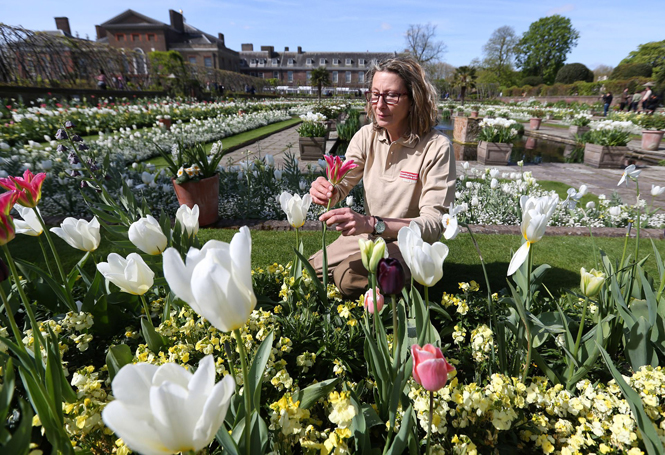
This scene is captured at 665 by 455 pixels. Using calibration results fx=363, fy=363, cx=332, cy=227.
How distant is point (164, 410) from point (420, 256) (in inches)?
24.4

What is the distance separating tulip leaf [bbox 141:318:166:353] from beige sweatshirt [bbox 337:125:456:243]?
1258mm

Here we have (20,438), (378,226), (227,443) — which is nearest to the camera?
(20,438)

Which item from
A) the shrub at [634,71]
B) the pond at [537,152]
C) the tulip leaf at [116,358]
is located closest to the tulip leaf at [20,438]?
the tulip leaf at [116,358]

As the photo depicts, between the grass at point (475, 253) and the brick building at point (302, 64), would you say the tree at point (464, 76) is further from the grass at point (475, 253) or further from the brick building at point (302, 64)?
Answer: the brick building at point (302, 64)

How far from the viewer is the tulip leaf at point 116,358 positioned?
1038 mm

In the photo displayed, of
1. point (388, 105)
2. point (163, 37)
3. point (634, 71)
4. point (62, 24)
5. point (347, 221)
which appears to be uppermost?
point (62, 24)

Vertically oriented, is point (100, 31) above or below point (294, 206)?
above

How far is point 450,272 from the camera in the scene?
9.67ft

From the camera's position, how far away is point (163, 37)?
4862 cm

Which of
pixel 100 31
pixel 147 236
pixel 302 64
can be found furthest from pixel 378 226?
pixel 302 64

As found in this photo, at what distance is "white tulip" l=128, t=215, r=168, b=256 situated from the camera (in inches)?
47.0

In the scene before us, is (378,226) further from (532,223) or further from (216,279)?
(216,279)

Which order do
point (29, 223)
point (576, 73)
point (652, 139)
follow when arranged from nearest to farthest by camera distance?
point (29, 223)
point (652, 139)
point (576, 73)

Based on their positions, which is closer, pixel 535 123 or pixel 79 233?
pixel 79 233
